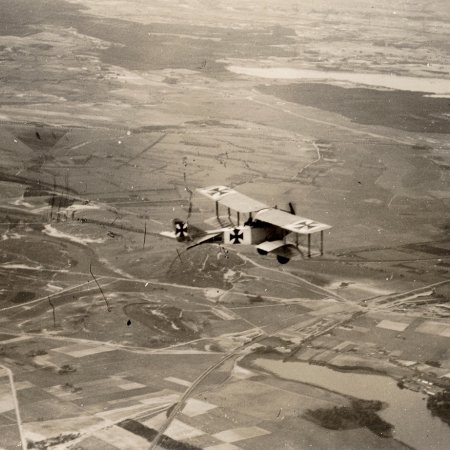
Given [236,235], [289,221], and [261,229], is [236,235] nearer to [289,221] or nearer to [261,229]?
[261,229]

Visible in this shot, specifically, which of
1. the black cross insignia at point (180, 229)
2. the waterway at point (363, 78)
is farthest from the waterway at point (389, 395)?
the waterway at point (363, 78)

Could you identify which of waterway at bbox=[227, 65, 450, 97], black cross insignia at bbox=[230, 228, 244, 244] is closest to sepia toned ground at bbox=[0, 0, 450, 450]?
waterway at bbox=[227, 65, 450, 97]

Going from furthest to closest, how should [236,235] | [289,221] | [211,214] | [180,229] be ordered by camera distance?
[211,214], [180,229], [236,235], [289,221]

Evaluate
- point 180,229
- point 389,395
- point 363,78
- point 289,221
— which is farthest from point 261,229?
point 363,78

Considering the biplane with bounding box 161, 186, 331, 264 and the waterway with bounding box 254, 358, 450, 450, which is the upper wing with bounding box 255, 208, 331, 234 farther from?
the waterway with bounding box 254, 358, 450, 450

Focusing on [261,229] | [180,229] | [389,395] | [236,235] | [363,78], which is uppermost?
[363,78]

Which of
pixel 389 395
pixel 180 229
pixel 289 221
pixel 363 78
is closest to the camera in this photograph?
pixel 389 395

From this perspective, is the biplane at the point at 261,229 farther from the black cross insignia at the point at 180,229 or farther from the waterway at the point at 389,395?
the waterway at the point at 389,395
